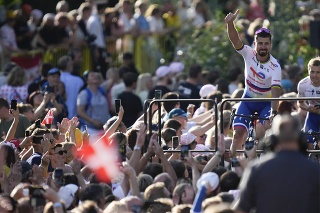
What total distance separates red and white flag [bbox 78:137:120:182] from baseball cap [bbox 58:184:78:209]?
924 mm

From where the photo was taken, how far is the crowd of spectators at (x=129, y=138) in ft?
33.9

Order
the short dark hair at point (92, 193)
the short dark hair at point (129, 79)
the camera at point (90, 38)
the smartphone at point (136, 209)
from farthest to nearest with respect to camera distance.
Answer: the camera at point (90, 38) → the short dark hair at point (129, 79) → the short dark hair at point (92, 193) → the smartphone at point (136, 209)

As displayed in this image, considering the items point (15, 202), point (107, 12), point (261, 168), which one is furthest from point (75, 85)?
point (261, 168)

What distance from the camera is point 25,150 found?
53.1 feet

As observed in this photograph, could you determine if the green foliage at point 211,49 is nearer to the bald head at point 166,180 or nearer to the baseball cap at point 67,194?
the bald head at point 166,180

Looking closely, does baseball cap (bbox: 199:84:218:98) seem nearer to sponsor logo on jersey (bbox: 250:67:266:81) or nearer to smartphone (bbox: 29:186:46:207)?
sponsor logo on jersey (bbox: 250:67:266:81)

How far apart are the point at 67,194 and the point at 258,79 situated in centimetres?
466

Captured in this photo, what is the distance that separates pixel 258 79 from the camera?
648 inches

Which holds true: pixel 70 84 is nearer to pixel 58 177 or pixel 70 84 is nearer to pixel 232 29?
pixel 232 29

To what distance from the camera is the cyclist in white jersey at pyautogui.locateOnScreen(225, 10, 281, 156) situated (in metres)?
16.3

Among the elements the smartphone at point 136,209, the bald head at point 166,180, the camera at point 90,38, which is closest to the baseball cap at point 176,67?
the camera at point 90,38

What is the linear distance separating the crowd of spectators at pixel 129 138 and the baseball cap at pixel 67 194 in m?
0.01

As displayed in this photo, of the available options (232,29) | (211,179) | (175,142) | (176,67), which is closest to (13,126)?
(175,142)

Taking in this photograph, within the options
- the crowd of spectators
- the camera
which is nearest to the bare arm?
the crowd of spectators
